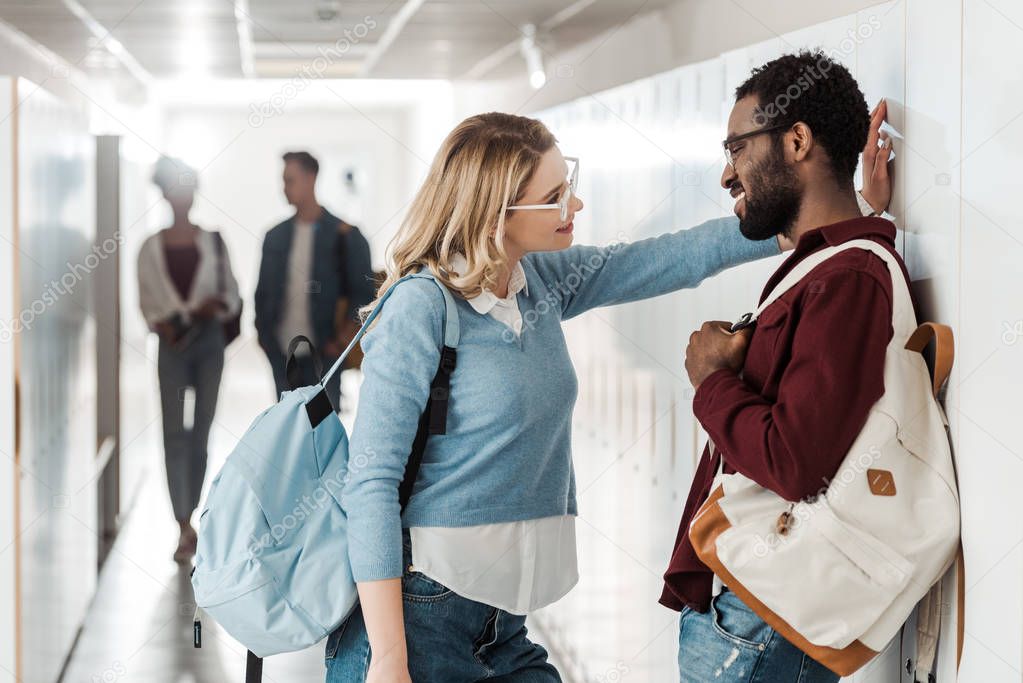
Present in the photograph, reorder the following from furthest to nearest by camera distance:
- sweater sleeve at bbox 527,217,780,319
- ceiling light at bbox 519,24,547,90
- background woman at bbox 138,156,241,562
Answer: background woman at bbox 138,156,241,562 < ceiling light at bbox 519,24,547,90 < sweater sleeve at bbox 527,217,780,319

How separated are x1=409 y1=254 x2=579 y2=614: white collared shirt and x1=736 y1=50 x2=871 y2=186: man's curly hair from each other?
426mm

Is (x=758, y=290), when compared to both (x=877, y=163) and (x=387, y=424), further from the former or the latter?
(x=387, y=424)

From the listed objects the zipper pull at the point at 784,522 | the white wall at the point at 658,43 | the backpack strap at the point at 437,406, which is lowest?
the zipper pull at the point at 784,522

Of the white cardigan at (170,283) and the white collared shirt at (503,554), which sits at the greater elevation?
the white cardigan at (170,283)

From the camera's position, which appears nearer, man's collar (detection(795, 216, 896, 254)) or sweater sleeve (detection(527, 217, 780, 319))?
man's collar (detection(795, 216, 896, 254))

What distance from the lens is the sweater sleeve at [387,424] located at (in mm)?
1329

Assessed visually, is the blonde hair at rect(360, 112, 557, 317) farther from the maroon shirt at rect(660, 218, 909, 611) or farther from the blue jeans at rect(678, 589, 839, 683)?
the blue jeans at rect(678, 589, 839, 683)

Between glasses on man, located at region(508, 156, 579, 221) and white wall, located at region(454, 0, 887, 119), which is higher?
white wall, located at region(454, 0, 887, 119)

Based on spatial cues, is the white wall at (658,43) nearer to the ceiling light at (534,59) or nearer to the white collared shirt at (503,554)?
the ceiling light at (534,59)

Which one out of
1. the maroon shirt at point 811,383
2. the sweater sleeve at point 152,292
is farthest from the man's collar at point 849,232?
the sweater sleeve at point 152,292

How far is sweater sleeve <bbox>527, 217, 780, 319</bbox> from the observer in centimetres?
167

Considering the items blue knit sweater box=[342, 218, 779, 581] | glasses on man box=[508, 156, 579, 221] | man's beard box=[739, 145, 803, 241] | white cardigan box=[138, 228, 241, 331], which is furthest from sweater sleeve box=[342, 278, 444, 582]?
white cardigan box=[138, 228, 241, 331]

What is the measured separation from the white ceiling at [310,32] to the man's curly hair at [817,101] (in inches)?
68.8

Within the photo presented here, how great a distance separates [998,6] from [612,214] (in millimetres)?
1983
